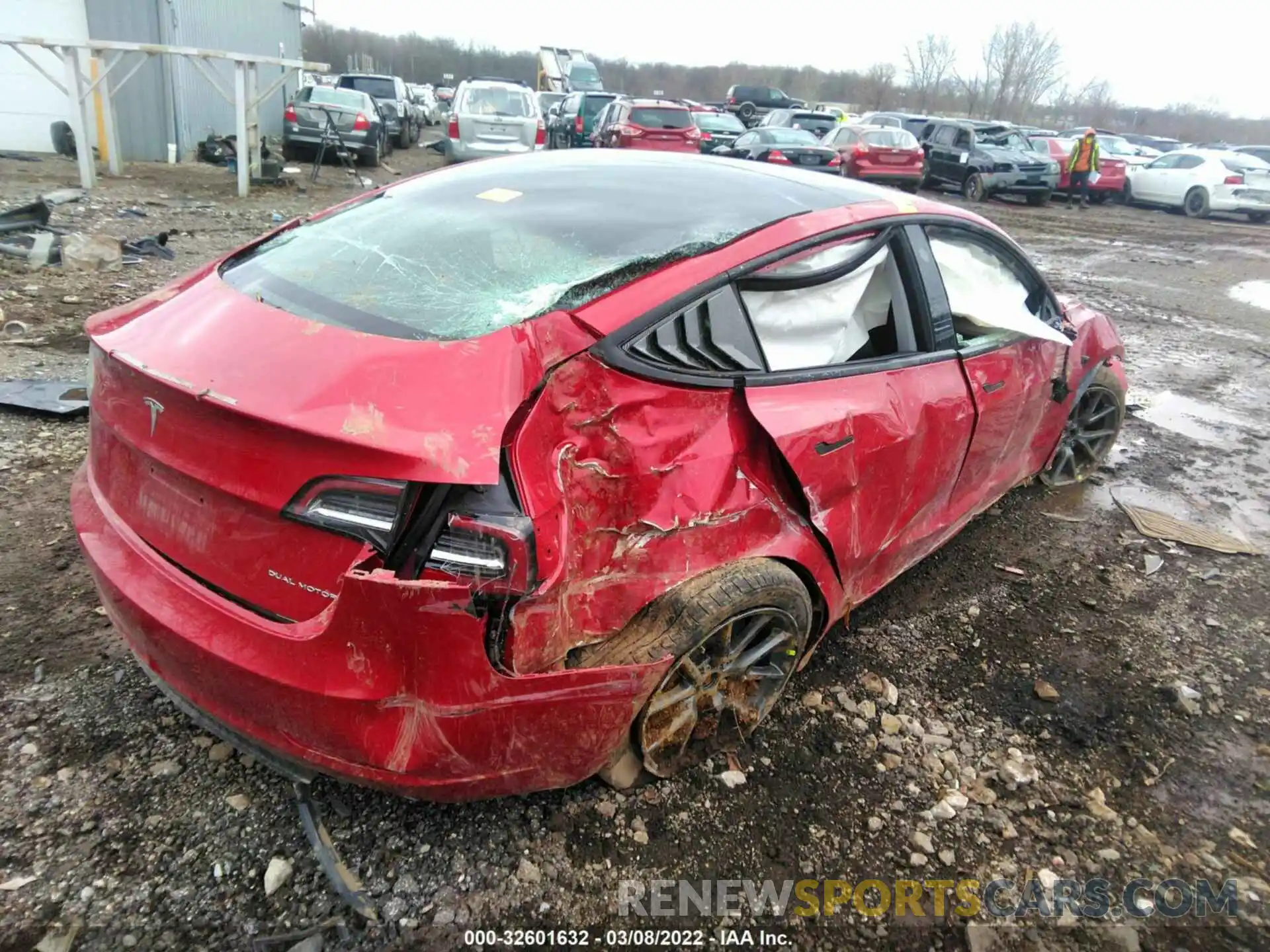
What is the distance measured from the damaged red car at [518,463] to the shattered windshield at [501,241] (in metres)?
0.01

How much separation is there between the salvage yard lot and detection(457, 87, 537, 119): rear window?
508 inches

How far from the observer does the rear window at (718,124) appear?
19812mm

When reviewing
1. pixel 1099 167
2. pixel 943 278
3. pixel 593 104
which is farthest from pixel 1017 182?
pixel 943 278

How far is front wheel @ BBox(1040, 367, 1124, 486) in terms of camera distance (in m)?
4.45

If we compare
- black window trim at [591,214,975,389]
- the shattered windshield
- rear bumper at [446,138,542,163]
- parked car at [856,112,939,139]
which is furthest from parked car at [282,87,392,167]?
black window trim at [591,214,975,389]

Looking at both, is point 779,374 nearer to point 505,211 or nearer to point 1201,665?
point 505,211

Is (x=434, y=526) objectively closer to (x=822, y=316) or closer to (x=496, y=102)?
(x=822, y=316)

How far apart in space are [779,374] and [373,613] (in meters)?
1.28

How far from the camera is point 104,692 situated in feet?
8.27

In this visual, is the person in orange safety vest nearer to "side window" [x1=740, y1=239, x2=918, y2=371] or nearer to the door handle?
"side window" [x1=740, y1=239, x2=918, y2=371]

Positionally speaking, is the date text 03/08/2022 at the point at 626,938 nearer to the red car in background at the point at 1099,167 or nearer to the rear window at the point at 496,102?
the rear window at the point at 496,102

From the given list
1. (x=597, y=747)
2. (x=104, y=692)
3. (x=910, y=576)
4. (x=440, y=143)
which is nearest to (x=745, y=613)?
(x=597, y=747)

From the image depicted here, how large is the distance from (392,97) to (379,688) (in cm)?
2360

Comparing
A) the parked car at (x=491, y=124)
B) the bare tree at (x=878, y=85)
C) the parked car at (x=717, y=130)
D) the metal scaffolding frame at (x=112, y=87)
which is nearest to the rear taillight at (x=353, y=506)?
the metal scaffolding frame at (x=112, y=87)
